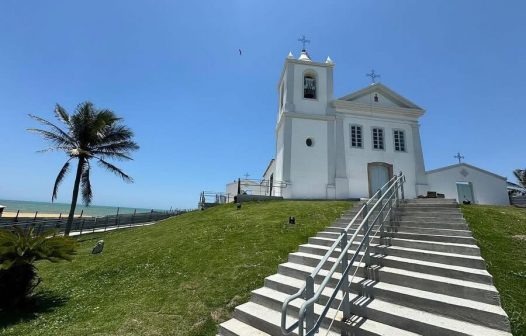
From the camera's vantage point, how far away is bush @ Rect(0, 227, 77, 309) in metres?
7.07

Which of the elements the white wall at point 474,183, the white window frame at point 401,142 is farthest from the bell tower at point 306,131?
the white wall at point 474,183

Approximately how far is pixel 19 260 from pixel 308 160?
1741cm

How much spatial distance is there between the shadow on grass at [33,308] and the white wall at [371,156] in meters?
18.2

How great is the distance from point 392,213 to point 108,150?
2085cm

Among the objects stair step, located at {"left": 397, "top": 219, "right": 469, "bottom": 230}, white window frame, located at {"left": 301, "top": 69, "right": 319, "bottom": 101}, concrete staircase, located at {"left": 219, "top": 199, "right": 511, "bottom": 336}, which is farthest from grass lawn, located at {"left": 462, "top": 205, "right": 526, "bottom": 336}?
white window frame, located at {"left": 301, "top": 69, "right": 319, "bottom": 101}

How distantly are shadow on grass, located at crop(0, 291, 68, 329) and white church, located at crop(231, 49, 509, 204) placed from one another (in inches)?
579

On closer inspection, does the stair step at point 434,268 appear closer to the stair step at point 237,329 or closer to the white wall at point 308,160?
the stair step at point 237,329

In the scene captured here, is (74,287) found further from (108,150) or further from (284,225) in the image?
(108,150)

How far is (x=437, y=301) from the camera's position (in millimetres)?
4539

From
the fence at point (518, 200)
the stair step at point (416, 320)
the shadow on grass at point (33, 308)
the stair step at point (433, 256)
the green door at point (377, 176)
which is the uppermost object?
the green door at point (377, 176)

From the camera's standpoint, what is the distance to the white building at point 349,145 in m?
21.4

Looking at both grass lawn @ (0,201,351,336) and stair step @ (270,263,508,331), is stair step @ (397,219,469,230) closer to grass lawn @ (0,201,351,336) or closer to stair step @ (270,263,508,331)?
stair step @ (270,263,508,331)

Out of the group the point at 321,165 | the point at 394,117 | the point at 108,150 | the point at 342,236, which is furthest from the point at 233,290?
the point at 394,117

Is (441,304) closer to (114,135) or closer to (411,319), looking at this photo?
(411,319)
